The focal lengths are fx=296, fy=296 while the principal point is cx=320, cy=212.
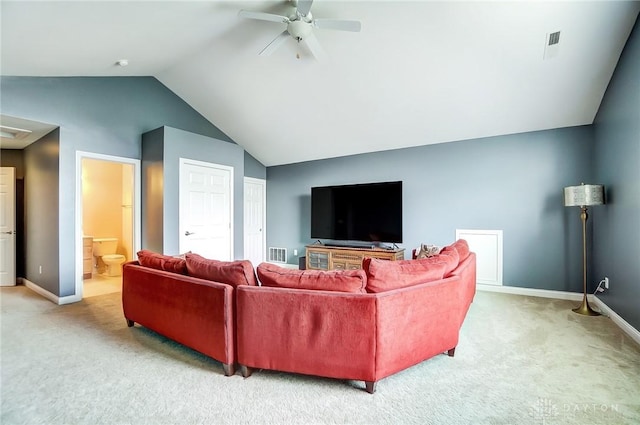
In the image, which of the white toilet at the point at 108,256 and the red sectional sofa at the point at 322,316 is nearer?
the red sectional sofa at the point at 322,316

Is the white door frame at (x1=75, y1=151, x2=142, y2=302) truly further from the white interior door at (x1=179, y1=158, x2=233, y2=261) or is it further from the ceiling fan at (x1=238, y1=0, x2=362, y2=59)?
the ceiling fan at (x1=238, y1=0, x2=362, y2=59)

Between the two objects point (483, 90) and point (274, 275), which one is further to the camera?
point (483, 90)

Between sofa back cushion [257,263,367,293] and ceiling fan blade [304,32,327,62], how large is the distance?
2318 mm

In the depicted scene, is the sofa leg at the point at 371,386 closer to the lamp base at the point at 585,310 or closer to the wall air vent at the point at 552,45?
the lamp base at the point at 585,310

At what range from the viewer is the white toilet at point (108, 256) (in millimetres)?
5254

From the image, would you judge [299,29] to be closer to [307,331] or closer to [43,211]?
[307,331]

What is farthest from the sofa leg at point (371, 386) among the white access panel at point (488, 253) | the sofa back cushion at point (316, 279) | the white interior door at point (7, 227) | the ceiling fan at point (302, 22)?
the white interior door at point (7, 227)

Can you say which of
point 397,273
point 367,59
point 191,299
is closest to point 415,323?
point 397,273

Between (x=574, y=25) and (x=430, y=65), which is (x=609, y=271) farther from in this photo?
(x=430, y=65)

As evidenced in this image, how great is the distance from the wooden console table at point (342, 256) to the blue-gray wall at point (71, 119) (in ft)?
10.8

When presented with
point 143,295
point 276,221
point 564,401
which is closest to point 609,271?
point 564,401

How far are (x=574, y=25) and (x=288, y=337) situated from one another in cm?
366

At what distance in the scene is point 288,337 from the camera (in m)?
1.91

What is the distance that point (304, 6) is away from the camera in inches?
101
